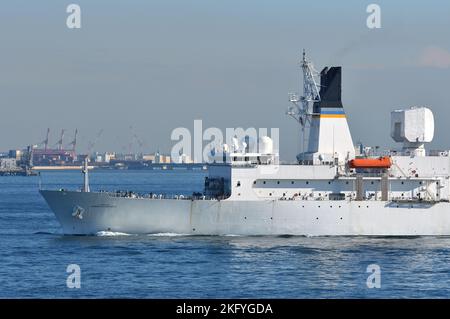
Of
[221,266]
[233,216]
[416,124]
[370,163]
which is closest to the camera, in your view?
[221,266]

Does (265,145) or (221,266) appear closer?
(221,266)

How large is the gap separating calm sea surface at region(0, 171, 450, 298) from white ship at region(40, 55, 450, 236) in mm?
Answer: 723

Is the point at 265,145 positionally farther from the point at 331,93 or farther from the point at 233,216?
the point at 331,93

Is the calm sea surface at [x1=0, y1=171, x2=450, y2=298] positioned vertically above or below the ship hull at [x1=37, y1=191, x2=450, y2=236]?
below

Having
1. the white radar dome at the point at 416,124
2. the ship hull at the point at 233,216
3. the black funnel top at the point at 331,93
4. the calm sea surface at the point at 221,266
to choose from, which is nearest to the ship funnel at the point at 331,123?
the black funnel top at the point at 331,93

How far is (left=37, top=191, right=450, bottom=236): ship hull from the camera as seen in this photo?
43219 mm

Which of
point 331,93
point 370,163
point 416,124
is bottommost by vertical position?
point 370,163

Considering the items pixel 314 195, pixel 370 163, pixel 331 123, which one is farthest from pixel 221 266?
pixel 331 123

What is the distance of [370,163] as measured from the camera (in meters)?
45.0

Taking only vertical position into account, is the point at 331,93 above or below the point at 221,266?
above

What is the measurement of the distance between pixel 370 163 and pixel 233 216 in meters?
7.19

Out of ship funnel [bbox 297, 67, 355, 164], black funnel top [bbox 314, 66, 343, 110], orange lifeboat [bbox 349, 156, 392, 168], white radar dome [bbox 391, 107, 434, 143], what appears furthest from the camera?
black funnel top [bbox 314, 66, 343, 110]

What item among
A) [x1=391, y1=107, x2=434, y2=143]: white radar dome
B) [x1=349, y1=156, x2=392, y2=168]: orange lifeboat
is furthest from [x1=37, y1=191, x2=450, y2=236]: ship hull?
[x1=391, y1=107, x2=434, y2=143]: white radar dome

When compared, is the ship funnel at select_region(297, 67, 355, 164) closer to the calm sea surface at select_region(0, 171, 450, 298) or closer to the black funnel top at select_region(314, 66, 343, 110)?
the black funnel top at select_region(314, 66, 343, 110)
